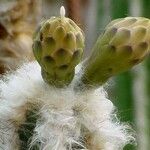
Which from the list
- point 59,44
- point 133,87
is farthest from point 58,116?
point 133,87

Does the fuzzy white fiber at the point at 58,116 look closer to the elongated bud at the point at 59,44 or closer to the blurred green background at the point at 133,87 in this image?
the elongated bud at the point at 59,44

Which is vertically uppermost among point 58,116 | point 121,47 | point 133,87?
point 121,47

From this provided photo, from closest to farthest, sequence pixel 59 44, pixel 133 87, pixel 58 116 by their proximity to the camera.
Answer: pixel 59 44, pixel 58 116, pixel 133 87

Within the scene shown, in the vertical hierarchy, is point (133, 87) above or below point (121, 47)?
below

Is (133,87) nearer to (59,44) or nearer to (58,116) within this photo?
(58,116)

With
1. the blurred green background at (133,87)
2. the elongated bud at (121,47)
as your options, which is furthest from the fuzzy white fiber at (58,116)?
the blurred green background at (133,87)
